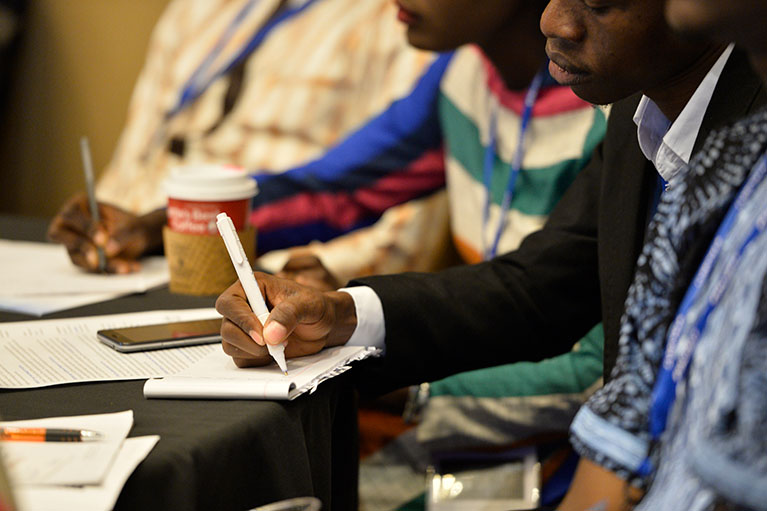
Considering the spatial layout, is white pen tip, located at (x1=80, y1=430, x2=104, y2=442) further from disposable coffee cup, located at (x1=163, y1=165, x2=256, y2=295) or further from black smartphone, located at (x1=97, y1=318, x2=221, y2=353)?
disposable coffee cup, located at (x1=163, y1=165, x2=256, y2=295)

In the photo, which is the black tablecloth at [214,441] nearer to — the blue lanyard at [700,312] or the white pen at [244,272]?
the white pen at [244,272]

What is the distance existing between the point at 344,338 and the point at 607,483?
42 cm

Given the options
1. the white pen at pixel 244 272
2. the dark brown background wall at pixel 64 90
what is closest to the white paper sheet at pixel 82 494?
the white pen at pixel 244 272

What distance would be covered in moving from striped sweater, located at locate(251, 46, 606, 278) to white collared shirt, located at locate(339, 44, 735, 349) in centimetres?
52

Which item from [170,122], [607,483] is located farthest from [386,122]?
[607,483]

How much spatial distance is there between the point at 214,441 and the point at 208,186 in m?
0.57

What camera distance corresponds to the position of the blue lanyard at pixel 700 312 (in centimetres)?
64

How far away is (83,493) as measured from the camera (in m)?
0.71

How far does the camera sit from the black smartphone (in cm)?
107

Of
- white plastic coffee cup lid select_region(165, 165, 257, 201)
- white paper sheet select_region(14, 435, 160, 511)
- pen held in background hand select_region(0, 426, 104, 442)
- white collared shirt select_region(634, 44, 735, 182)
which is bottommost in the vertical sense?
white plastic coffee cup lid select_region(165, 165, 257, 201)

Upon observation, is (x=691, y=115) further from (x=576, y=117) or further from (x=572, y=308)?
(x=576, y=117)

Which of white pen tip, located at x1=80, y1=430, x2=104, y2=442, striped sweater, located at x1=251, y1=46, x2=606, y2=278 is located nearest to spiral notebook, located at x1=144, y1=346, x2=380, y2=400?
white pen tip, located at x1=80, y1=430, x2=104, y2=442

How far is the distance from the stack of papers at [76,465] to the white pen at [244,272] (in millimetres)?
207

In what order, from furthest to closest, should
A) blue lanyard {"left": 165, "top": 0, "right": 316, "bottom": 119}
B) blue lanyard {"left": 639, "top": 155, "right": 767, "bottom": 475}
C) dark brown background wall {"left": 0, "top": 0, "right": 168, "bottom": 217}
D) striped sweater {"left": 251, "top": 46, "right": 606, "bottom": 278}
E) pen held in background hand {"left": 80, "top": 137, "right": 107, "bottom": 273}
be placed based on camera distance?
1. dark brown background wall {"left": 0, "top": 0, "right": 168, "bottom": 217}
2. blue lanyard {"left": 165, "top": 0, "right": 316, "bottom": 119}
3. striped sweater {"left": 251, "top": 46, "right": 606, "bottom": 278}
4. pen held in background hand {"left": 80, "top": 137, "right": 107, "bottom": 273}
5. blue lanyard {"left": 639, "top": 155, "right": 767, "bottom": 475}
